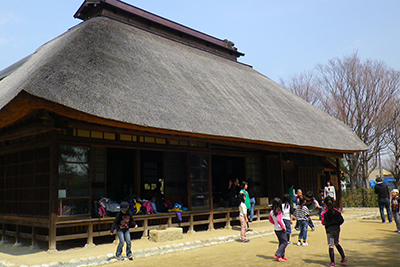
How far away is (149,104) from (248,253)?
406 centimetres

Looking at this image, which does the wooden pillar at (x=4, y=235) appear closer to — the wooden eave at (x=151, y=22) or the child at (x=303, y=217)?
the child at (x=303, y=217)

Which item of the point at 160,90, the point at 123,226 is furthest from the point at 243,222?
the point at 160,90

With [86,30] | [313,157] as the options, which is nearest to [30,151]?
[86,30]

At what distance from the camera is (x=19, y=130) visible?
8055 mm

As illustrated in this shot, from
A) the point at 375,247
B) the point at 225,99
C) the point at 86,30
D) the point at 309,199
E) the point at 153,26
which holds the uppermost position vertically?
the point at 153,26

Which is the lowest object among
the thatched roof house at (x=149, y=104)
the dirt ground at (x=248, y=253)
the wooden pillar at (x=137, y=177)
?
the dirt ground at (x=248, y=253)

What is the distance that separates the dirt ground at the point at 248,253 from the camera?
20.5ft

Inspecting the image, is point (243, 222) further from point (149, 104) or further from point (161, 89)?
point (161, 89)

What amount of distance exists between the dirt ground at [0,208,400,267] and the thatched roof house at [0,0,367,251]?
41.1 inches

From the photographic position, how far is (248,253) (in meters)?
7.14

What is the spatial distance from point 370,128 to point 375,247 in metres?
16.8

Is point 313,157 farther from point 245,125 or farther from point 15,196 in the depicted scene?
point 15,196

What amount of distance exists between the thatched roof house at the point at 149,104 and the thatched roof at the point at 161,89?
37 millimetres

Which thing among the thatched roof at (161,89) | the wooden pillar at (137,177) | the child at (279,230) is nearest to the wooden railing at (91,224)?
the wooden pillar at (137,177)
